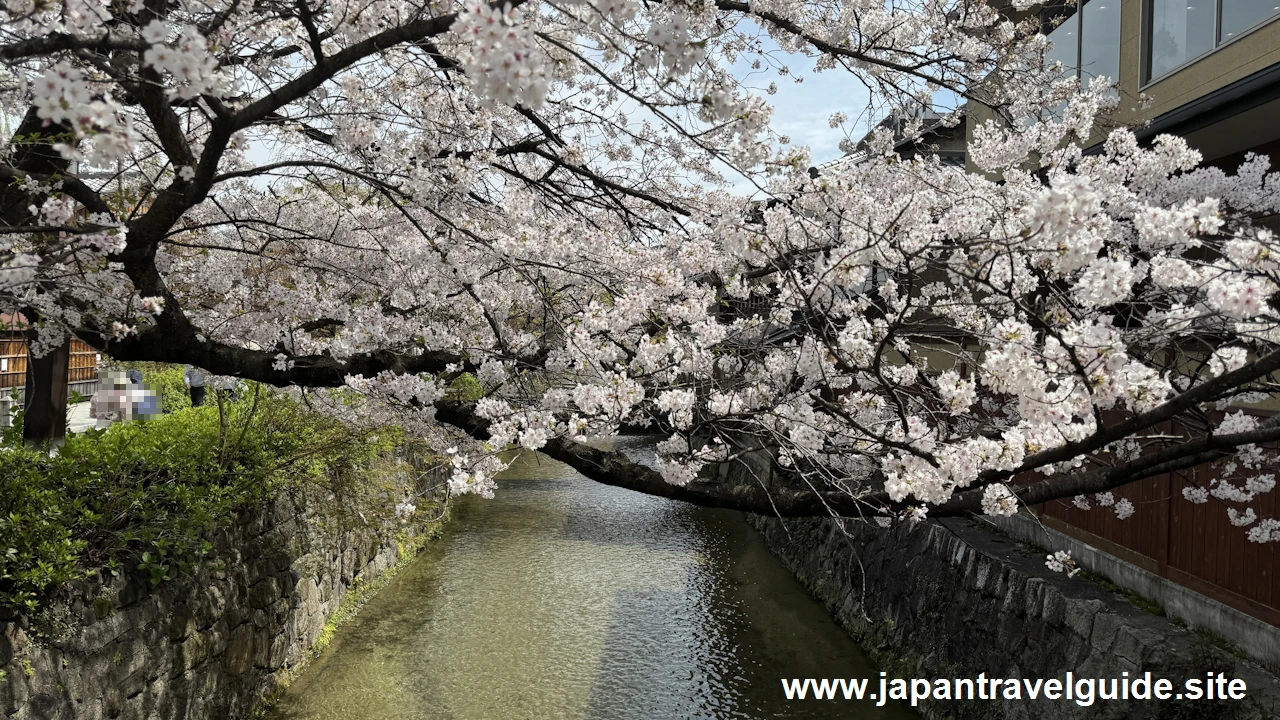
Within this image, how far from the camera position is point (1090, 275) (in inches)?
115

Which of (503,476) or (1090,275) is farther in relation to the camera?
(503,476)

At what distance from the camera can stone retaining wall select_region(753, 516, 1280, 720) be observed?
476 cm

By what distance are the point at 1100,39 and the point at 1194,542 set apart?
7.01m

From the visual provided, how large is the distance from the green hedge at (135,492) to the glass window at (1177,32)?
999 cm

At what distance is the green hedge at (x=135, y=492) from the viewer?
4246 mm

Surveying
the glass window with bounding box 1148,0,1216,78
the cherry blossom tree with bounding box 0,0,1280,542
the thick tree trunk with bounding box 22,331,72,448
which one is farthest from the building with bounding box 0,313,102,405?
the glass window with bounding box 1148,0,1216,78

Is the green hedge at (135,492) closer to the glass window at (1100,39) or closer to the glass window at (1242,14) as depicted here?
the glass window at (1242,14)

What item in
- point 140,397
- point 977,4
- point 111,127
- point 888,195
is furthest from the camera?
point 140,397

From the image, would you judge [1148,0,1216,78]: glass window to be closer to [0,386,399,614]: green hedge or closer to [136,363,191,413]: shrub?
[0,386,399,614]: green hedge

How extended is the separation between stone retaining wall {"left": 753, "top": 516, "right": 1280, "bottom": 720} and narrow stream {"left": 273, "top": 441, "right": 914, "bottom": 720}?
18.5 inches

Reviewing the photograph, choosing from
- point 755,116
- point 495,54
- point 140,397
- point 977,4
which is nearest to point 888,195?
point 977,4

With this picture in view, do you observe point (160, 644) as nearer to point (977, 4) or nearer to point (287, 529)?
point (287, 529)

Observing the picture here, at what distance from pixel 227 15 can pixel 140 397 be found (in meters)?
9.47

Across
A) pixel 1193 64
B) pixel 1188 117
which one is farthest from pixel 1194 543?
pixel 1193 64
